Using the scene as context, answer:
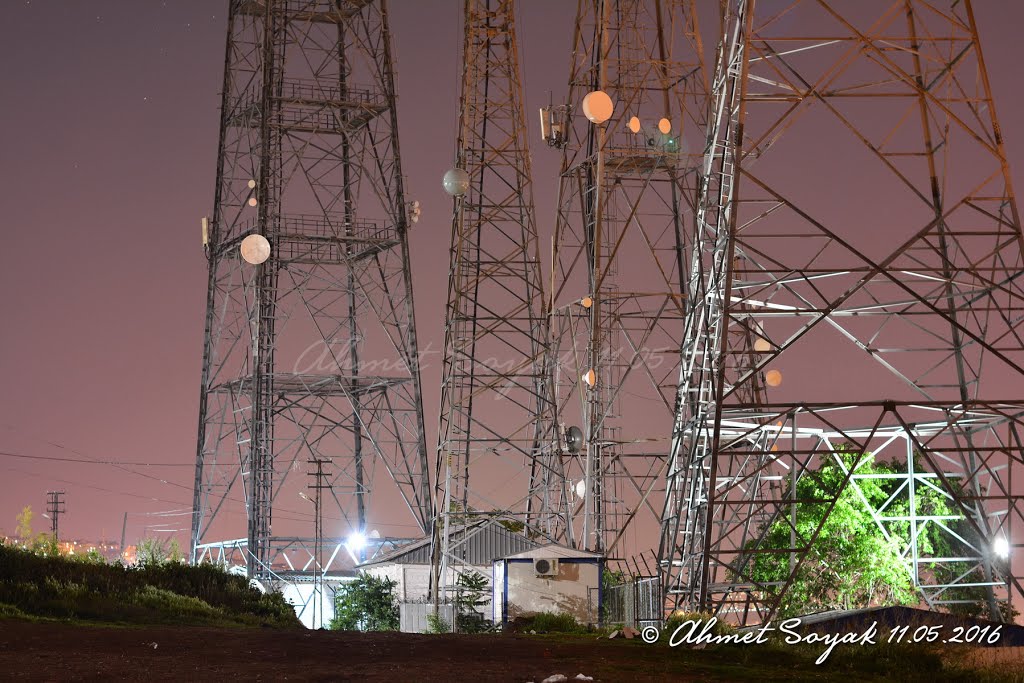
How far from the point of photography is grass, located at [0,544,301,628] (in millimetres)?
20891

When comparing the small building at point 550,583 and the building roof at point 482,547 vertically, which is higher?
the building roof at point 482,547

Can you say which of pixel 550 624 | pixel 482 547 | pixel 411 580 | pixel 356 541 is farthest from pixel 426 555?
pixel 550 624

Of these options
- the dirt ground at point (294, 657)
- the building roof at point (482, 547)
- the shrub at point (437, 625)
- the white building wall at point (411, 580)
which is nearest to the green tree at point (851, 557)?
the shrub at point (437, 625)

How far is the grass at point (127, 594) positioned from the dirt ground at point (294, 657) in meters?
2.88

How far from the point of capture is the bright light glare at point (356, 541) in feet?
Answer: 147

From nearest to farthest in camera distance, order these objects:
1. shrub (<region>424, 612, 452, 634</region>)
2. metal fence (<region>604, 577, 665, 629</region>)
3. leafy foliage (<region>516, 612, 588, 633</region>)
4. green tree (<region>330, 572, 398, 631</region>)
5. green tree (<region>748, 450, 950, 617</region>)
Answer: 1. metal fence (<region>604, 577, 665, 629</region>)
2. green tree (<region>748, 450, 950, 617</region>)
3. leafy foliage (<region>516, 612, 588, 633</region>)
4. shrub (<region>424, 612, 452, 634</region>)
5. green tree (<region>330, 572, 398, 631</region>)

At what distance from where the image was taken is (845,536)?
25328mm

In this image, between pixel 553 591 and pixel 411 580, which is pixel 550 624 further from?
pixel 411 580

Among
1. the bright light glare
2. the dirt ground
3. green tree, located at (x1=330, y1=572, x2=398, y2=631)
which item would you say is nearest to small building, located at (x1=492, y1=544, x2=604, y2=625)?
green tree, located at (x1=330, y1=572, x2=398, y2=631)

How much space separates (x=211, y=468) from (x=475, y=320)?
17056 millimetres

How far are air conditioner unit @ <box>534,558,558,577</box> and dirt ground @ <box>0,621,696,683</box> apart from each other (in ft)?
35.1

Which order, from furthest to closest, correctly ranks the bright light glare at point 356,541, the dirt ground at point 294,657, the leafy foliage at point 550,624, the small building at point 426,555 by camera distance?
the bright light glare at point 356,541 → the small building at point 426,555 → the leafy foliage at point 550,624 → the dirt ground at point 294,657

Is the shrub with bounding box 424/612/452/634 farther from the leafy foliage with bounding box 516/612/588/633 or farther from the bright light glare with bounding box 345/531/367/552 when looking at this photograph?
the bright light glare with bounding box 345/531/367/552

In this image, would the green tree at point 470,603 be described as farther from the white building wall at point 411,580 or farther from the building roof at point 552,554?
the white building wall at point 411,580
